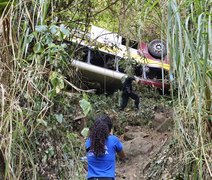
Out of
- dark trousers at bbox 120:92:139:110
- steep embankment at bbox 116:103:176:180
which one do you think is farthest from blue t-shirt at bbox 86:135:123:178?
dark trousers at bbox 120:92:139:110

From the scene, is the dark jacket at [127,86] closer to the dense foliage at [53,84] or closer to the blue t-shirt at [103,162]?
the blue t-shirt at [103,162]

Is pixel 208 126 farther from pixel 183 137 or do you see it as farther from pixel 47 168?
pixel 47 168

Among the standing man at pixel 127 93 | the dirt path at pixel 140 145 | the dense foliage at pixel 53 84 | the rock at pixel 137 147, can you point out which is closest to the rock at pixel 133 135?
the dirt path at pixel 140 145

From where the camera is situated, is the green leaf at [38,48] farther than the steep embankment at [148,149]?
No

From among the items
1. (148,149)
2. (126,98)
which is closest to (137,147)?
(148,149)

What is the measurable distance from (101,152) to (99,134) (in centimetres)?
15

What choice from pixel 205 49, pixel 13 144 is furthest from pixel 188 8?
pixel 13 144

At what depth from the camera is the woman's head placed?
10.6 feet

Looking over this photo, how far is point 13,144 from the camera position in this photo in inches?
85.9

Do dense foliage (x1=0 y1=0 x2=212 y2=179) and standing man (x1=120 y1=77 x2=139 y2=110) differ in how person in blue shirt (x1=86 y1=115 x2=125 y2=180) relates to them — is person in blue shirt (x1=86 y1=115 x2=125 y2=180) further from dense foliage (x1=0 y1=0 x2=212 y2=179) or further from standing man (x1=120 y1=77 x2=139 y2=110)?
standing man (x1=120 y1=77 x2=139 y2=110)

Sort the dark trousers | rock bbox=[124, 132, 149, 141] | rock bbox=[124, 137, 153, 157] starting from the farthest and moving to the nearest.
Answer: the dark trousers, rock bbox=[124, 132, 149, 141], rock bbox=[124, 137, 153, 157]

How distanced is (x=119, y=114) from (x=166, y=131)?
1.38 m

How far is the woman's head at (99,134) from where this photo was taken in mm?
3230

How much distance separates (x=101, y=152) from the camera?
10.6 feet
